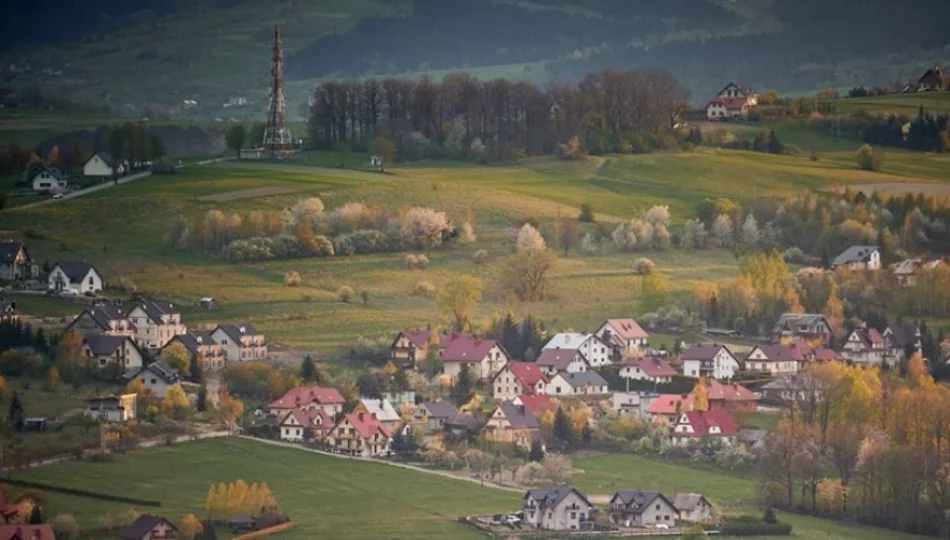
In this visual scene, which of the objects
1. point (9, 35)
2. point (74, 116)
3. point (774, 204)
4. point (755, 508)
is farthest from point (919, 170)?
point (9, 35)

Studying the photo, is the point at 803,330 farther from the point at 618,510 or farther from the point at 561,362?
the point at 618,510

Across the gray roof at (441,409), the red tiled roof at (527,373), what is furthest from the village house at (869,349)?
the gray roof at (441,409)

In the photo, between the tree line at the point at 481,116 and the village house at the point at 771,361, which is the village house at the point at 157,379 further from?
the tree line at the point at 481,116

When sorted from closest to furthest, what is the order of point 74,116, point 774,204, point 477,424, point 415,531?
point 415,531 → point 477,424 → point 774,204 → point 74,116

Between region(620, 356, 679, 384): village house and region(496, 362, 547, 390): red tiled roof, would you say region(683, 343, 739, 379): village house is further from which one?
region(496, 362, 547, 390): red tiled roof

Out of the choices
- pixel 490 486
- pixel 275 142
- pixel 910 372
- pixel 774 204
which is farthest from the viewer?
pixel 275 142

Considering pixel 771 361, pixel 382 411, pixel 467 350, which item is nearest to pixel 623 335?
pixel 771 361

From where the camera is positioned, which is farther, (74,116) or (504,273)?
(74,116)

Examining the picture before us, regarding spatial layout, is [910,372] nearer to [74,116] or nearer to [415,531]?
[415,531]
